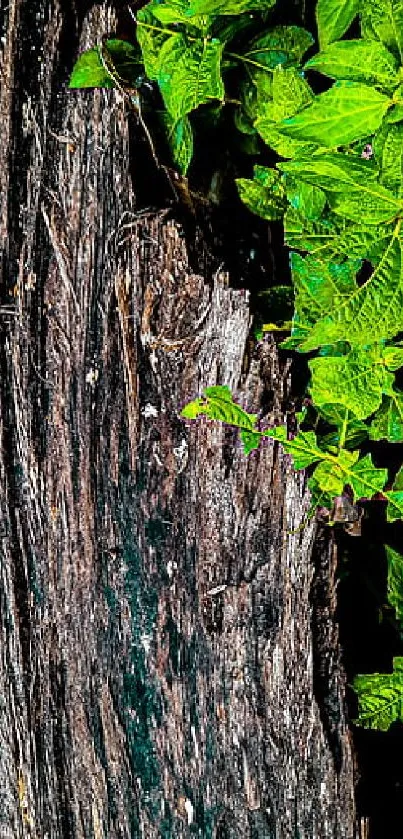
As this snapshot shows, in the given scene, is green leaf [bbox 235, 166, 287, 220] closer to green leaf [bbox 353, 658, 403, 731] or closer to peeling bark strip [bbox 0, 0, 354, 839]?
peeling bark strip [bbox 0, 0, 354, 839]

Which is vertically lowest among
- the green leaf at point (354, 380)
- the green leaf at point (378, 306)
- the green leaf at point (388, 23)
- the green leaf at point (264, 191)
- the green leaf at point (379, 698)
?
the green leaf at point (379, 698)

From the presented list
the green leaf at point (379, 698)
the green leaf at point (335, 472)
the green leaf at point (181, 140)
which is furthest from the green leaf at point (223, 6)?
the green leaf at point (379, 698)

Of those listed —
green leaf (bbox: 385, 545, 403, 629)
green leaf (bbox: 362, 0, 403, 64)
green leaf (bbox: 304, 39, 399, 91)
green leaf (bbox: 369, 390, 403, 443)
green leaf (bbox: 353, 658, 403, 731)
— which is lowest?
green leaf (bbox: 353, 658, 403, 731)

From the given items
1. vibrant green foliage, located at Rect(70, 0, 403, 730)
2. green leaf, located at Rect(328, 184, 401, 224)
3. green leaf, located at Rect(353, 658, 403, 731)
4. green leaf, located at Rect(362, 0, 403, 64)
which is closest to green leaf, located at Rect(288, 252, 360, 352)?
vibrant green foliage, located at Rect(70, 0, 403, 730)

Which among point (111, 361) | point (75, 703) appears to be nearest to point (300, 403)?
point (111, 361)

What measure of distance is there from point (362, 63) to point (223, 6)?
0.18 meters

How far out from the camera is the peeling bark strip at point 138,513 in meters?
1.05

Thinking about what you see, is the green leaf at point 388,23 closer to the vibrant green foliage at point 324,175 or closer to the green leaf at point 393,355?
the vibrant green foliage at point 324,175

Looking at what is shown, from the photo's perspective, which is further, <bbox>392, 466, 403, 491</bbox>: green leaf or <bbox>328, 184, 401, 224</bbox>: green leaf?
<bbox>392, 466, 403, 491</bbox>: green leaf

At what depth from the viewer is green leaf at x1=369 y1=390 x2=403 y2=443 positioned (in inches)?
37.7

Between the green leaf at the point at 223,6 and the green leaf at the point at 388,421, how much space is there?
409 millimetres

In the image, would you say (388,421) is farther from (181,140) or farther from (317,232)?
(181,140)

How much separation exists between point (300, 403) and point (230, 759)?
44 centimetres

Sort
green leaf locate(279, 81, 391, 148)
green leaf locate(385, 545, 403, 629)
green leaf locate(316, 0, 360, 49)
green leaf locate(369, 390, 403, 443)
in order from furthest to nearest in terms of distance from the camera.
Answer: green leaf locate(385, 545, 403, 629) < green leaf locate(369, 390, 403, 443) < green leaf locate(316, 0, 360, 49) < green leaf locate(279, 81, 391, 148)
